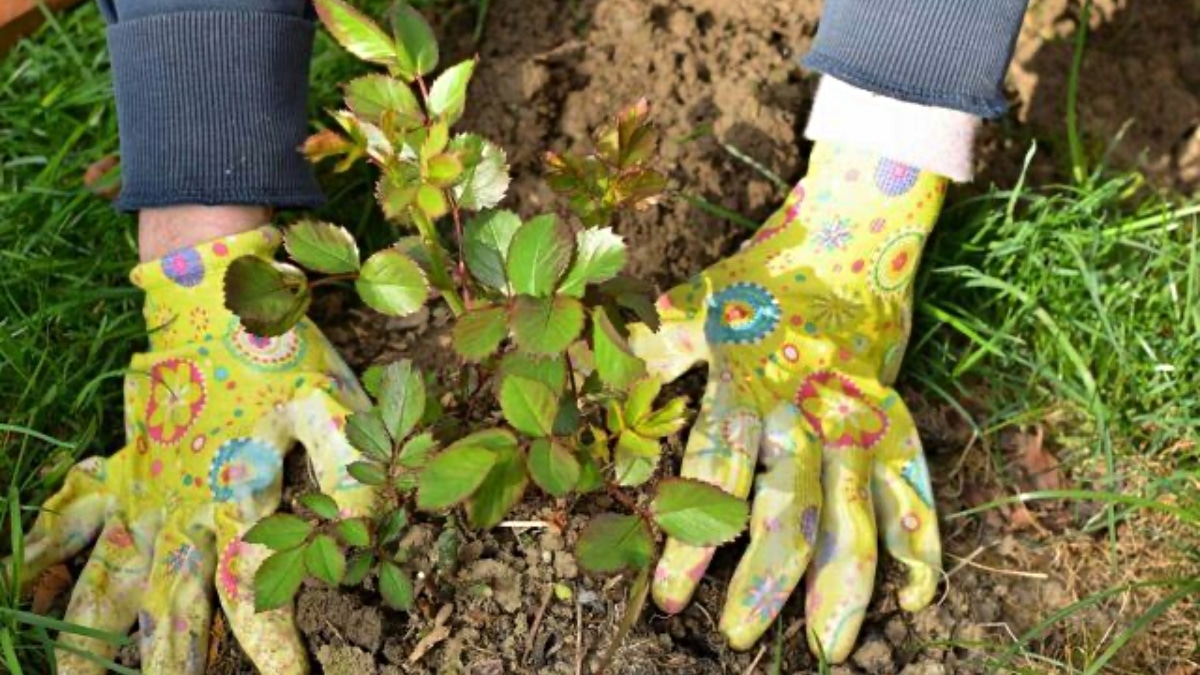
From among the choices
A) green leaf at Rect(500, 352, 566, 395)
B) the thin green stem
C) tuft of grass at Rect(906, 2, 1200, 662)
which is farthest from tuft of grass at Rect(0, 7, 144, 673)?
the thin green stem

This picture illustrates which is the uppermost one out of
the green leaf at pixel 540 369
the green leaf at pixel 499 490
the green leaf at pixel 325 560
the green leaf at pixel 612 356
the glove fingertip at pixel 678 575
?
the green leaf at pixel 612 356

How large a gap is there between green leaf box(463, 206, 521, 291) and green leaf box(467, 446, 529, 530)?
16 cm

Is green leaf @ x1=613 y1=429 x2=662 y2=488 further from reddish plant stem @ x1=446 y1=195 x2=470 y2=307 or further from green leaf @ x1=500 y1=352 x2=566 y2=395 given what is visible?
reddish plant stem @ x1=446 y1=195 x2=470 y2=307

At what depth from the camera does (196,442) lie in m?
1.52

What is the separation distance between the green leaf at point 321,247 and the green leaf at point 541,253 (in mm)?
163

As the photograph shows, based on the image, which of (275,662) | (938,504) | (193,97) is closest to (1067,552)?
(938,504)

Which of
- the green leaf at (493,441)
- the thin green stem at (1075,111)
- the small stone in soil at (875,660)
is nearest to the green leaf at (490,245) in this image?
the green leaf at (493,441)

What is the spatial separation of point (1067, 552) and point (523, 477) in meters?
0.85

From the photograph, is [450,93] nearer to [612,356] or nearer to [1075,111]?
[612,356]

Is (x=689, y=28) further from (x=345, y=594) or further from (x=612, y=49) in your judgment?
(x=345, y=594)

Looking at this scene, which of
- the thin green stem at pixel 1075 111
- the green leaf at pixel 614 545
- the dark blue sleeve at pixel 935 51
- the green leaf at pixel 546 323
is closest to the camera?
the green leaf at pixel 546 323

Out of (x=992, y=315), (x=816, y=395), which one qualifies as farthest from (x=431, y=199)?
(x=992, y=315)

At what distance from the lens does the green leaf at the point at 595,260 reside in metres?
1.14

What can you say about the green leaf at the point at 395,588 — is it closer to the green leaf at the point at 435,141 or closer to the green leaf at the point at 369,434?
the green leaf at the point at 369,434
